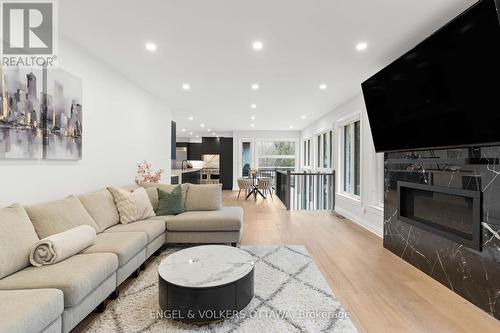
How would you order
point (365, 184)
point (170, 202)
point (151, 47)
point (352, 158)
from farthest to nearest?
1. point (352, 158)
2. point (365, 184)
3. point (170, 202)
4. point (151, 47)

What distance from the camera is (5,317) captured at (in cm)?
123

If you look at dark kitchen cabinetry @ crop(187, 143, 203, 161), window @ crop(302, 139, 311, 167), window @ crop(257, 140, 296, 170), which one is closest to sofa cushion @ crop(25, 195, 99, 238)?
window @ crop(302, 139, 311, 167)

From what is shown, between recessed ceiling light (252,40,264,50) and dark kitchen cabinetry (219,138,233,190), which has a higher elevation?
recessed ceiling light (252,40,264,50)

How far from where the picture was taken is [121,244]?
90.6 inches

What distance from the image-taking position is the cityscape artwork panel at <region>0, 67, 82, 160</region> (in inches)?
85.2

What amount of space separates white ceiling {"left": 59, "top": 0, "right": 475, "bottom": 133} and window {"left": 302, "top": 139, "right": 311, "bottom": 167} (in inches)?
193

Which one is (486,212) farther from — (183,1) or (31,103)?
(31,103)

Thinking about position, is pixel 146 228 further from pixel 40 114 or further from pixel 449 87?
pixel 449 87

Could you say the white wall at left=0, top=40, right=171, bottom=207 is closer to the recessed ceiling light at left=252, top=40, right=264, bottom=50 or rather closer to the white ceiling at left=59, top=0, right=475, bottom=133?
the white ceiling at left=59, top=0, right=475, bottom=133

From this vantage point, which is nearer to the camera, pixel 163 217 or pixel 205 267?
pixel 205 267

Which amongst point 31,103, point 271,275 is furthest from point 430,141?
point 31,103

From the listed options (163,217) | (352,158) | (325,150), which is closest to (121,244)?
(163,217)

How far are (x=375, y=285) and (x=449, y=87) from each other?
2039 mm

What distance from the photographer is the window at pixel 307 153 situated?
9352 millimetres
